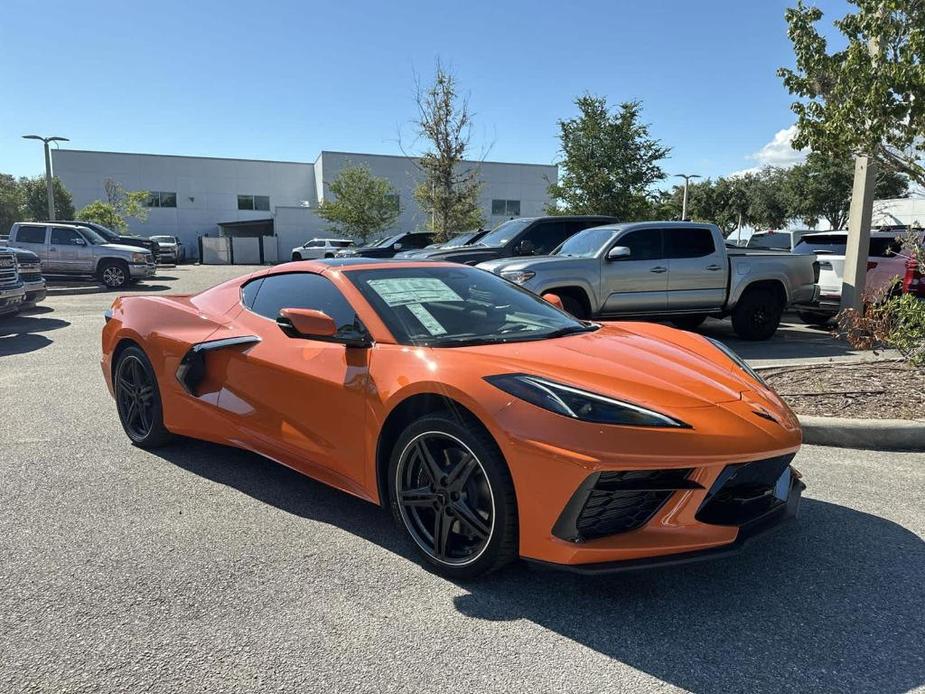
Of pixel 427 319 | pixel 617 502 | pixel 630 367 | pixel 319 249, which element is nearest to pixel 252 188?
pixel 319 249

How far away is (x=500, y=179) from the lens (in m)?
50.9

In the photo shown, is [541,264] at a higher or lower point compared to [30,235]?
lower

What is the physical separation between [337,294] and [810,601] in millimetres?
2657

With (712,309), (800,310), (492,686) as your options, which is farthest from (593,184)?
(492,686)

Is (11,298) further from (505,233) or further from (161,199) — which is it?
(161,199)

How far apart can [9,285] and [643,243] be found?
31.9 ft

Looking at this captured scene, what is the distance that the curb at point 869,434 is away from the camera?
4730 mm

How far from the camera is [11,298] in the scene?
10.1m

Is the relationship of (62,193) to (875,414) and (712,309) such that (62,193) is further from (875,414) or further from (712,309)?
(875,414)

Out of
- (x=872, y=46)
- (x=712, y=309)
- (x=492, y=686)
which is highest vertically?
(x=872, y=46)

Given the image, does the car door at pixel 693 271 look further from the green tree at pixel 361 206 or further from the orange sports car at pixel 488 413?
the green tree at pixel 361 206

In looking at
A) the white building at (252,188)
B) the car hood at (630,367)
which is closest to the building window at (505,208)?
the white building at (252,188)

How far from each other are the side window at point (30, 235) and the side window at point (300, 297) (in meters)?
18.0

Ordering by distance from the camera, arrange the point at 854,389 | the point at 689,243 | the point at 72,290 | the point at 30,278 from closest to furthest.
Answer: the point at 854,389 → the point at 689,243 → the point at 30,278 → the point at 72,290
